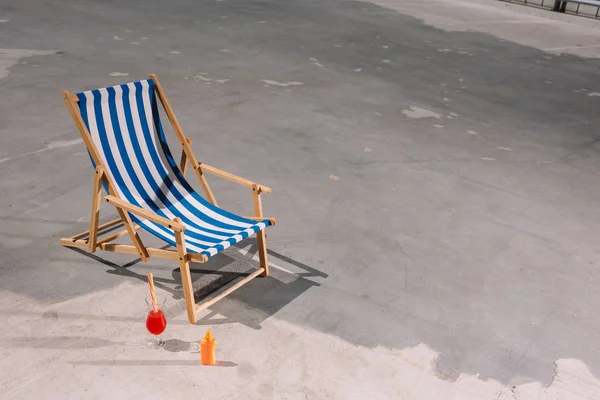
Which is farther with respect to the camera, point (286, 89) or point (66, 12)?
point (66, 12)

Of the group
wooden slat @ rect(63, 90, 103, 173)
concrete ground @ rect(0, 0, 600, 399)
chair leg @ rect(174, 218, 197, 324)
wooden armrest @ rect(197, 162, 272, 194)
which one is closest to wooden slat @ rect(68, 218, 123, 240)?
concrete ground @ rect(0, 0, 600, 399)

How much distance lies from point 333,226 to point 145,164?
1.30 meters

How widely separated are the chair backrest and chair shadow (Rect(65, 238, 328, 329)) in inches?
12.7

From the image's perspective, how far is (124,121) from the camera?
358 centimetres

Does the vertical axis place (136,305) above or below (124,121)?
below

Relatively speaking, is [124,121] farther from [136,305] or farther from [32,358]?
[32,358]

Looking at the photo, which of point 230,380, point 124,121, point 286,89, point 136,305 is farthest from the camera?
point 286,89

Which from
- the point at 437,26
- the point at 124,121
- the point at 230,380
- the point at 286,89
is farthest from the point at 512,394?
the point at 437,26

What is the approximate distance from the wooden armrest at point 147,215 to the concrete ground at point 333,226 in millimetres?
493

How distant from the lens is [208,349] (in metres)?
2.76

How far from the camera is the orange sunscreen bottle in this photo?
276 cm

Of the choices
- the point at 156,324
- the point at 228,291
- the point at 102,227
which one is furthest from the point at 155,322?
the point at 102,227

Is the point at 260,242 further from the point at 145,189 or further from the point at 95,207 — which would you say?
the point at 95,207

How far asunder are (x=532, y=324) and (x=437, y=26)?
796cm
